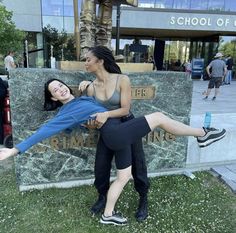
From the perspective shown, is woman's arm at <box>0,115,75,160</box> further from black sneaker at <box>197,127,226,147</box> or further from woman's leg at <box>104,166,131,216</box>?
black sneaker at <box>197,127,226,147</box>

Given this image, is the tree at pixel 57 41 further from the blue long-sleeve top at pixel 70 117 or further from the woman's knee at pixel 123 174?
the woman's knee at pixel 123 174

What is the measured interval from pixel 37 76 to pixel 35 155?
3.31 ft

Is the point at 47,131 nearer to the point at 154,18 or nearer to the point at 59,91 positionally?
the point at 59,91

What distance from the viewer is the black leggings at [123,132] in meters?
2.66

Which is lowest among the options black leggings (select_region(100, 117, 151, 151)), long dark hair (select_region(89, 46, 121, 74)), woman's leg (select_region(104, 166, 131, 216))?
woman's leg (select_region(104, 166, 131, 216))

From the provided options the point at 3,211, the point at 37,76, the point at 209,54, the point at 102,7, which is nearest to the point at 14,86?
the point at 37,76

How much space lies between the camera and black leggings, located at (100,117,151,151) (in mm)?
2658

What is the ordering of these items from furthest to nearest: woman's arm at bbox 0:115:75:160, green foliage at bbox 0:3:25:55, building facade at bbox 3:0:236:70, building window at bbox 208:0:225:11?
building window at bbox 208:0:225:11 < building facade at bbox 3:0:236:70 < green foliage at bbox 0:3:25:55 < woman's arm at bbox 0:115:75:160

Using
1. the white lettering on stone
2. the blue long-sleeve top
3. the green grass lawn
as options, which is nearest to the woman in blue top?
the blue long-sleeve top

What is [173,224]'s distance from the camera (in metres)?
3.08

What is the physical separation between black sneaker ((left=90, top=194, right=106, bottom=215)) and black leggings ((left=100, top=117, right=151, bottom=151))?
866 mm

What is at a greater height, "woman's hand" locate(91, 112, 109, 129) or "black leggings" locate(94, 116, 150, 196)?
"woman's hand" locate(91, 112, 109, 129)

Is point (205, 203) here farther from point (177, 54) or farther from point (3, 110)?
point (177, 54)

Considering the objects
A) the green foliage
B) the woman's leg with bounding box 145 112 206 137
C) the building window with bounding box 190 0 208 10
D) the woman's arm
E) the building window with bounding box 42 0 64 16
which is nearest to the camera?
the woman's arm
